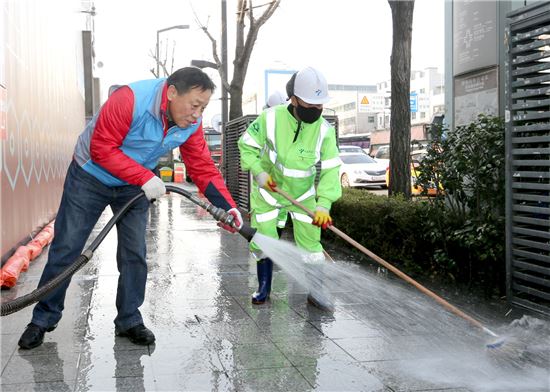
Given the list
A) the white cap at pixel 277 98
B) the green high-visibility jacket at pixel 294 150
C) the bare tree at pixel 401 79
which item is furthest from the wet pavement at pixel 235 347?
the bare tree at pixel 401 79

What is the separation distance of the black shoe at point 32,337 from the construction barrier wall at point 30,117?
88.9 inches

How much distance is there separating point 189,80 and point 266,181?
1202 millimetres

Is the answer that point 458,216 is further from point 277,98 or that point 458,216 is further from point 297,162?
point 277,98

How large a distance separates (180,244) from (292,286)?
3.15 meters

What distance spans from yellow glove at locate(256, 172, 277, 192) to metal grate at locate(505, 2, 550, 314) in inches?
74.4

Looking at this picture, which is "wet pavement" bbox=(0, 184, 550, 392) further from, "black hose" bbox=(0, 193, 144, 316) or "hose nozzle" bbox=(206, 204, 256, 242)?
"hose nozzle" bbox=(206, 204, 256, 242)

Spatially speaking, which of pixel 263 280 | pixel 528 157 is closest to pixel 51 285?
pixel 263 280

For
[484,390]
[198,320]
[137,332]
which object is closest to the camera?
[484,390]

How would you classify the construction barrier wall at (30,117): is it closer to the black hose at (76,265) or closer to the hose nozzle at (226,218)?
the black hose at (76,265)

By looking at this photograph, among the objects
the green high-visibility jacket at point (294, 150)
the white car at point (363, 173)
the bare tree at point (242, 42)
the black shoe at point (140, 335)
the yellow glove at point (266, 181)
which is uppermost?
the bare tree at point (242, 42)

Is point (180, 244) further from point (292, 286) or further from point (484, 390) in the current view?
point (484, 390)

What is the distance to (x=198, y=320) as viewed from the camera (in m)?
4.79

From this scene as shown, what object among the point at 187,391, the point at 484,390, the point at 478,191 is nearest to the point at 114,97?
the point at 187,391

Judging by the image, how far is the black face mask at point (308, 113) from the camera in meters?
4.90
